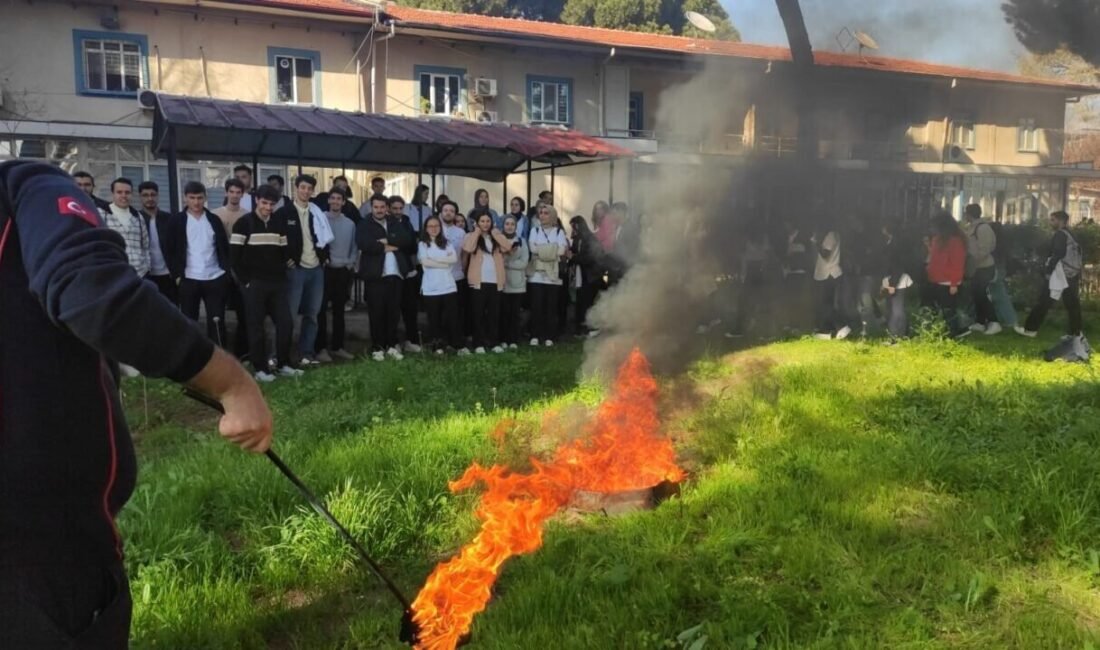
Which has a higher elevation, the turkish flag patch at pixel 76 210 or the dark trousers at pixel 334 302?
the turkish flag patch at pixel 76 210

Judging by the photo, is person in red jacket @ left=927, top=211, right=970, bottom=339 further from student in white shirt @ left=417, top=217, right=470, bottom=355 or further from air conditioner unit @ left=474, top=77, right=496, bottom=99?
air conditioner unit @ left=474, top=77, right=496, bottom=99

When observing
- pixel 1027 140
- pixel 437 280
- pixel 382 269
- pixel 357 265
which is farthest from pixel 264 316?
pixel 1027 140

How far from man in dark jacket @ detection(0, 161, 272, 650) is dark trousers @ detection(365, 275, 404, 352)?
25.2 feet

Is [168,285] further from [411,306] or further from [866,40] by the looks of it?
[866,40]

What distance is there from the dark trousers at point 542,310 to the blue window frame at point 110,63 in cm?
1189

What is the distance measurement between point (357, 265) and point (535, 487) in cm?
553

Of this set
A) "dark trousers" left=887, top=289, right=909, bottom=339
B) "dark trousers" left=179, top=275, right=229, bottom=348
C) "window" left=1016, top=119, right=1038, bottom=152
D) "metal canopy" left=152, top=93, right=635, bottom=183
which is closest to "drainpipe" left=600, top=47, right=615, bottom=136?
"metal canopy" left=152, top=93, right=635, bottom=183

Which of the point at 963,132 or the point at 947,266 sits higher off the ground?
the point at 963,132

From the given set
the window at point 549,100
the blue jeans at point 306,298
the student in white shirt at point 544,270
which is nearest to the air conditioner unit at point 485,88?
the window at point 549,100

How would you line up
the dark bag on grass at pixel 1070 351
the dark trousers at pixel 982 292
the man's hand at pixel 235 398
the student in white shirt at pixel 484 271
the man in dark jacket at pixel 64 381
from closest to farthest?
the man in dark jacket at pixel 64 381 → the man's hand at pixel 235 398 → the dark bag on grass at pixel 1070 351 → the student in white shirt at pixel 484 271 → the dark trousers at pixel 982 292

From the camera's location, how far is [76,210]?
5.45ft

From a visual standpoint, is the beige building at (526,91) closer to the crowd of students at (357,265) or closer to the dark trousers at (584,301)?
the dark trousers at (584,301)

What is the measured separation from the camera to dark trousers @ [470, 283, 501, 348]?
1016 cm

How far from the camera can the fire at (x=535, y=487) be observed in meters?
3.34
